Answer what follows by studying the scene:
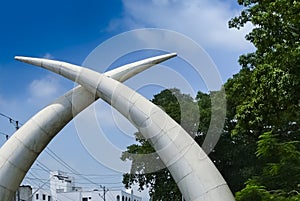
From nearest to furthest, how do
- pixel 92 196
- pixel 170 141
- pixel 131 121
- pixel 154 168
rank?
pixel 170 141, pixel 131 121, pixel 154 168, pixel 92 196

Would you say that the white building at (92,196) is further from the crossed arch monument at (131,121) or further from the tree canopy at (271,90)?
the crossed arch monument at (131,121)

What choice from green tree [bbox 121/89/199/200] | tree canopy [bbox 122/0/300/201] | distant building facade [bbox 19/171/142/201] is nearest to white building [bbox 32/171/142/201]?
distant building facade [bbox 19/171/142/201]

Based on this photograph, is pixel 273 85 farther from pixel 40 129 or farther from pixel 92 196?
pixel 92 196

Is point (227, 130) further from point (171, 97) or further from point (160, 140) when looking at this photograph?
point (160, 140)

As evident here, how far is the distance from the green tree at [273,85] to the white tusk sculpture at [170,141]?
3.59 meters

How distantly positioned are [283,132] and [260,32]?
388 inches

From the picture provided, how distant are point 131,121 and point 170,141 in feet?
2.49

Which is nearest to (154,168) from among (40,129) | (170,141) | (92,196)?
(40,129)

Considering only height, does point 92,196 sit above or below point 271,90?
above

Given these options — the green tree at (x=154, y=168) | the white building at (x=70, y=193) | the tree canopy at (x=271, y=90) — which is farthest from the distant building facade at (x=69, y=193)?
the tree canopy at (x=271, y=90)

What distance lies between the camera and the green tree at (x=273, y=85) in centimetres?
1043

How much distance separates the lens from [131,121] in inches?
311

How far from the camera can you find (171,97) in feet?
77.2

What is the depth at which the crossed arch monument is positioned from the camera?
7.18m
